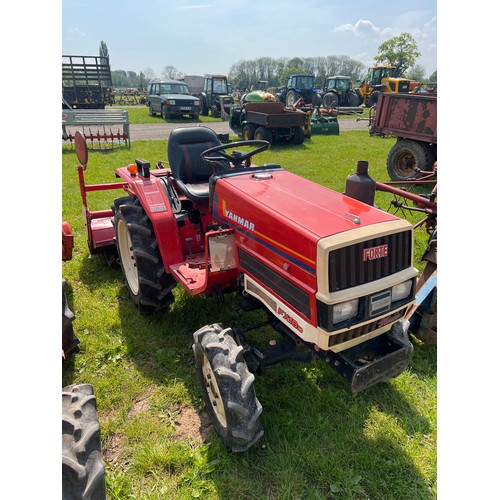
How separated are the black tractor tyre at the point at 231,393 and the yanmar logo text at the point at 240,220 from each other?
68cm

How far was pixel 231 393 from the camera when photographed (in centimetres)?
228

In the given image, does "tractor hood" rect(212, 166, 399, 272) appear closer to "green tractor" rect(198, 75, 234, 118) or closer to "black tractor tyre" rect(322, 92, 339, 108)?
"green tractor" rect(198, 75, 234, 118)

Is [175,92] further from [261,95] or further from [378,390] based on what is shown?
[378,390]

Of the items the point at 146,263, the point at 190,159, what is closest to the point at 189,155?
the point at 190,159

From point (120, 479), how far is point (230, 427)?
0.69 meters

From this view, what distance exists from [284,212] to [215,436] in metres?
1.48

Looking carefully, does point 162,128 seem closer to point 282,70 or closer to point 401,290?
point 401,290

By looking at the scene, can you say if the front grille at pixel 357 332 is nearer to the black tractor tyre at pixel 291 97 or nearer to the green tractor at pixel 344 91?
the black tractor tyre at pixel 291 97

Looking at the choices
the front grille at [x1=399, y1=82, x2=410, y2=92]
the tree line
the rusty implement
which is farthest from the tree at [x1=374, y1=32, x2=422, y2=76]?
the rusty implement

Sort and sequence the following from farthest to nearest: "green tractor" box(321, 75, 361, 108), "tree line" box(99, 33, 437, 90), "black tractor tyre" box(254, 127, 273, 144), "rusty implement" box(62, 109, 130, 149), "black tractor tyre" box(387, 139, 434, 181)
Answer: "tree line" box(99, 33, 437, 90), "green tractor" box(321, 75, 361, 108), "black tractor tyre" box(254, 127, 273, 144), "rusty implement" box(62, 109, 130, 149), "black tractor tyre" box(387, 139, 434, 181)

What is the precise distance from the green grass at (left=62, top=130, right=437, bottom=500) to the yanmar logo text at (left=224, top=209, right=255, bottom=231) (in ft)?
3.86

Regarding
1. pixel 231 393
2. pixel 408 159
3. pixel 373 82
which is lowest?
pixel 231 393

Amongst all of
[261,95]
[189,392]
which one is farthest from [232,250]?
[261,95]

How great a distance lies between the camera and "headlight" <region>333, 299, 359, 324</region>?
7.12ft
